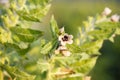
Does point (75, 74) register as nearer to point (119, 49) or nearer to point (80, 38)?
point (80, 38)

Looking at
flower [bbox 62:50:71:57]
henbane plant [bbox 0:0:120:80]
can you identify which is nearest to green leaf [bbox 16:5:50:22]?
henbane plant [bbox 0:0:120:80]

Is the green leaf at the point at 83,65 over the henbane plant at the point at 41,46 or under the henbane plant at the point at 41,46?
under

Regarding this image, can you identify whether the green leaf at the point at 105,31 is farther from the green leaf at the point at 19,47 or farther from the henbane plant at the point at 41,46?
the green leaf at the point at 19,47

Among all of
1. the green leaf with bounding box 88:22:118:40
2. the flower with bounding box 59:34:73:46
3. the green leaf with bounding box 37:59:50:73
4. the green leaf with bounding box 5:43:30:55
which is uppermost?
the green leaf with bounding box 88:22:118:40

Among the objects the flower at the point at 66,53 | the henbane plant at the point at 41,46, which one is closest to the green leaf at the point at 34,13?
the henbane plant at the point at 41,46

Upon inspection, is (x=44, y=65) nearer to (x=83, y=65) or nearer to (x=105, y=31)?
(x=83, y=65)

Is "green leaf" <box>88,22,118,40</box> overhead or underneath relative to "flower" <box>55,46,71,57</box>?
overhead

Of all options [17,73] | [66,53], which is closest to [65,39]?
[66,53]

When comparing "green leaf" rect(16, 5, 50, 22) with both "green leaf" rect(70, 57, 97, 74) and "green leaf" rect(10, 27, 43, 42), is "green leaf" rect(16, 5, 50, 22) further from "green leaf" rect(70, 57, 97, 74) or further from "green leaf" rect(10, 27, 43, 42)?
"green leaf" rect(70, 57, 97, 74)
